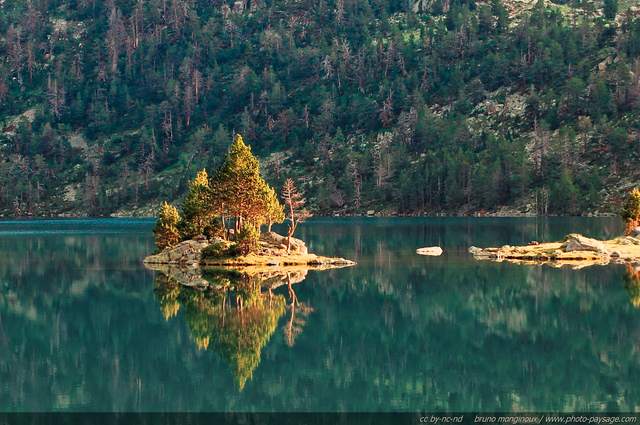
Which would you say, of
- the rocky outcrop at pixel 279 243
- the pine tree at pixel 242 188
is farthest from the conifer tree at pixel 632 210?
the pine tree at pixel 242 188

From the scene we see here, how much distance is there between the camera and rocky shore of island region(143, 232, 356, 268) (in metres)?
92.4

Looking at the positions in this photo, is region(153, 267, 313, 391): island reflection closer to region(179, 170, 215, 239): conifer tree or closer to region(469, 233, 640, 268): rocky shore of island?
region(179, 170, 215, 239): conifer tree

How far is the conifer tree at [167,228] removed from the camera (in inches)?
3826

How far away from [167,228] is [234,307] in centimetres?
3951

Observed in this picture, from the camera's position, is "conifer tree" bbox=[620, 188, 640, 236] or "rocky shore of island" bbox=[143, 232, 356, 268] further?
"conifer tree" bbox=[620, 188, 640, 236]

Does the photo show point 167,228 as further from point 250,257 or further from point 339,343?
point 339,343

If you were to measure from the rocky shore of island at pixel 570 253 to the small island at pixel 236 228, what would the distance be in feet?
72.2

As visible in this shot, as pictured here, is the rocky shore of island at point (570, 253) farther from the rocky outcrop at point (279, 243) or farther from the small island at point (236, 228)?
the rocky outcrop at point (279, 243)

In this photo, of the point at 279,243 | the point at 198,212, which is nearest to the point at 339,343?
the point at 279,243

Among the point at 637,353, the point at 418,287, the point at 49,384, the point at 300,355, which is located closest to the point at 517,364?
the point at 637,353

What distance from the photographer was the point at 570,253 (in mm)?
97812

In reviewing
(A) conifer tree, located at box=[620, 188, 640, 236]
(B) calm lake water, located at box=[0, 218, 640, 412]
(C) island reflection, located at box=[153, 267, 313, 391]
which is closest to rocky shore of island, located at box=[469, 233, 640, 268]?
(A) conifer tree, located at box=[620, 188, 640, 236]

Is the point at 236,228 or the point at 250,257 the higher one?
the point at 236,228

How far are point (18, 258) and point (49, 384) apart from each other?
76.2m
